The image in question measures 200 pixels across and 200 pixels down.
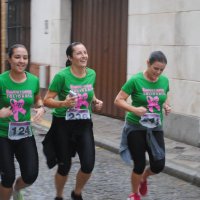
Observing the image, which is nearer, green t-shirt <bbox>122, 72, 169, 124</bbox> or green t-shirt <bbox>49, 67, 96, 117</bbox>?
green t-shirt <bbox>49, 67, 96, 117</bbox>

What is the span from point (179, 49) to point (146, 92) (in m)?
3.73

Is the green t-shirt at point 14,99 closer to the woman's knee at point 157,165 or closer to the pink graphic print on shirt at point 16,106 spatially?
the pink graphic print on shirt at point 16,106

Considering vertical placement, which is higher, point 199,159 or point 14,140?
point 14,140

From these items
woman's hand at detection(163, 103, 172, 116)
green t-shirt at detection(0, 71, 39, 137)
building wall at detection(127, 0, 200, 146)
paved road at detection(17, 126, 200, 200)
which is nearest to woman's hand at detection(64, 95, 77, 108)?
green t-shirt at detection(0, 71, 39, 137)

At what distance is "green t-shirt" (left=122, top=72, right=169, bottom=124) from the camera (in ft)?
17.8

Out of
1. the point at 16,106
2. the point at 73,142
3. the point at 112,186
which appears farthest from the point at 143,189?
the point at 16,106

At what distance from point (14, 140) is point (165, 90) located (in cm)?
165

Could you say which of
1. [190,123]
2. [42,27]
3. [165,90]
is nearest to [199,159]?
[190,123]

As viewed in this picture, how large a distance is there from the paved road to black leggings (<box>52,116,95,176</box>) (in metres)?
0.71

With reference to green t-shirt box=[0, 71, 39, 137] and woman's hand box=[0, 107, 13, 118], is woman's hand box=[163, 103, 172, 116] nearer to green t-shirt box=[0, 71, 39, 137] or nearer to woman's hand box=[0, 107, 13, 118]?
green t-shirt box=[0, 71, 39, 137]

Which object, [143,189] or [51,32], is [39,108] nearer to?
[143,189]

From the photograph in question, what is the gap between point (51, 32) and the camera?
1349 centimetres

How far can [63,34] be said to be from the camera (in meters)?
13.0

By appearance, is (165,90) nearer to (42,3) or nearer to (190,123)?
(190,123)
